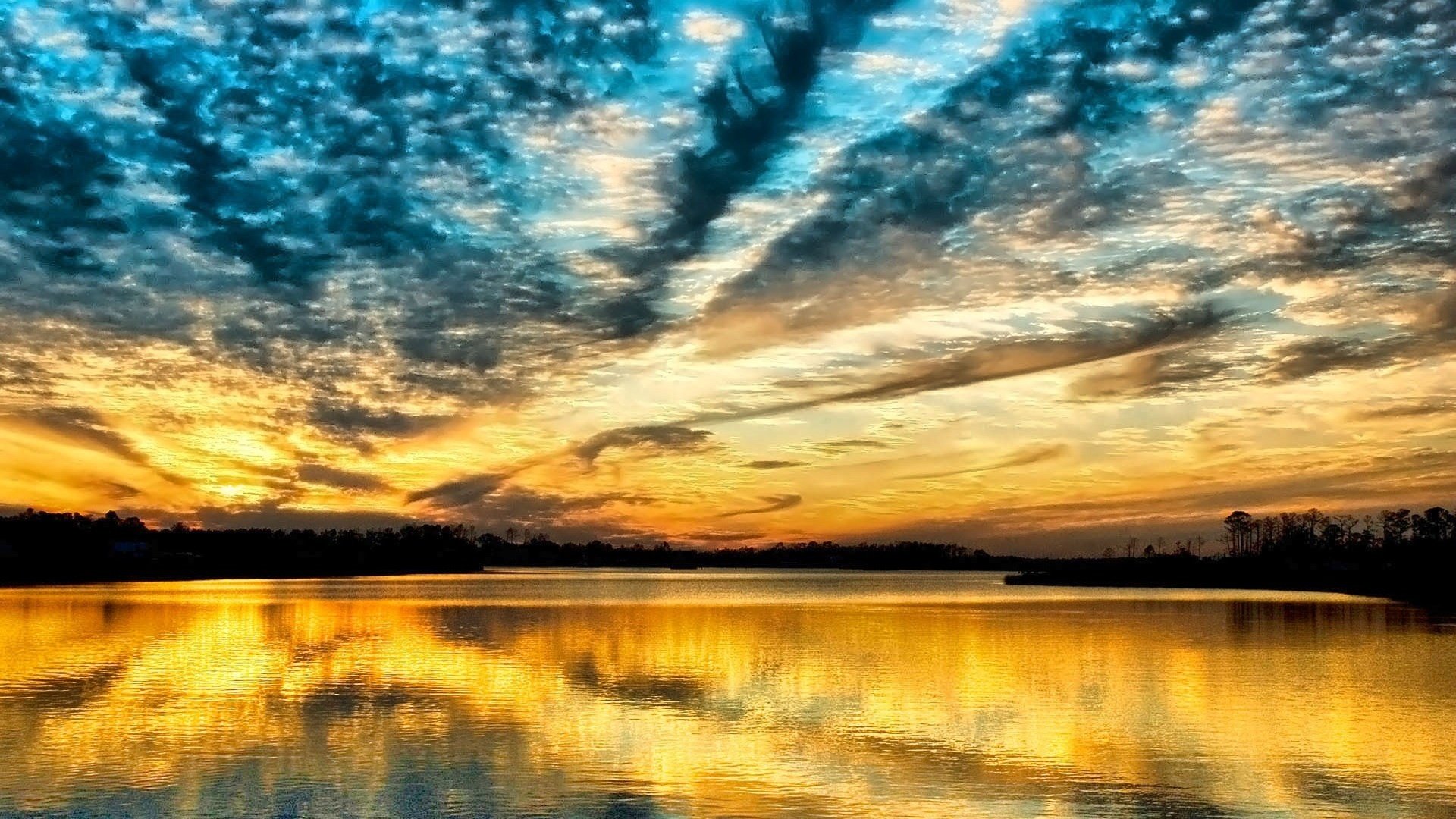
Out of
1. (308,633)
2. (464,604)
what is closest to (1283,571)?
(464,604)

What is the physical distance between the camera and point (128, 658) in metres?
45.4

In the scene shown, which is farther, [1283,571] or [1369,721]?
[1283,571]

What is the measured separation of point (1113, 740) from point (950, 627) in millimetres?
39459

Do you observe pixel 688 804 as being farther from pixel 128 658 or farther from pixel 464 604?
pixel 464 604

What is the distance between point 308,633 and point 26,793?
42.3 m

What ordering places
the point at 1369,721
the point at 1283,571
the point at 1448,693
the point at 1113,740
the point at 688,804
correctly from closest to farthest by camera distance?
the point at 688,804 < the point at 1113,740 < the point at 1369,721 < the point at 1448,693 < the point at 1283,571

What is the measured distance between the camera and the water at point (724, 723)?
21.2m

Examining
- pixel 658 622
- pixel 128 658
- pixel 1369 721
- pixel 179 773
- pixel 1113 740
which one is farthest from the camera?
pixel 658 622

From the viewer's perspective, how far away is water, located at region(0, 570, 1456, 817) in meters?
21.2

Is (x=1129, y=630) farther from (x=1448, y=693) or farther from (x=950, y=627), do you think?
(x=1448, y=693)

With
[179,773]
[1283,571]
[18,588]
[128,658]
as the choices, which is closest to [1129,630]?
[128,658]

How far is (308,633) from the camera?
61.6 metres

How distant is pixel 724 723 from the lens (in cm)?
3000

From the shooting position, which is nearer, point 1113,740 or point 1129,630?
point 1113,740
